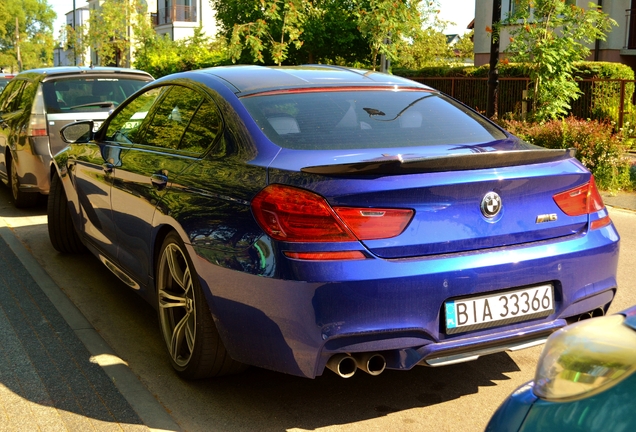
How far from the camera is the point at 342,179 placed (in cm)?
363

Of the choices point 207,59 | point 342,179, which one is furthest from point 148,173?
point 207,59

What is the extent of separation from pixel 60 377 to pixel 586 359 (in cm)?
324

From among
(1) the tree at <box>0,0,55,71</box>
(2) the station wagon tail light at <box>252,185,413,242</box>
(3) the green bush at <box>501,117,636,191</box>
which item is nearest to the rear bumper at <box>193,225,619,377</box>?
(2) the station wagon tail light at <box>252,185,413,242</box>

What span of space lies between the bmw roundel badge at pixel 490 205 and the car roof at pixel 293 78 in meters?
1.38

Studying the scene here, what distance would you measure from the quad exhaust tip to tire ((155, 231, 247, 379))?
29.9 inches

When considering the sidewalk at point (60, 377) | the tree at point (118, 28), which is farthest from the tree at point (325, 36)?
the sidewalk at point (60, 377)

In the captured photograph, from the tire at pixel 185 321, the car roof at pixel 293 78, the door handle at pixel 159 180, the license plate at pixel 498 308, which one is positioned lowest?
the tire at pixel 185 321

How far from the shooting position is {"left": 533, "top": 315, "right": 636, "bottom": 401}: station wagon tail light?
1.98m

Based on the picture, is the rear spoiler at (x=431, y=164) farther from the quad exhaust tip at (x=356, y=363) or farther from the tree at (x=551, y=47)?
the tree at (x=551, y=47)

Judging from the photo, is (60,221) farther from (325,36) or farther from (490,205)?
(325,36)

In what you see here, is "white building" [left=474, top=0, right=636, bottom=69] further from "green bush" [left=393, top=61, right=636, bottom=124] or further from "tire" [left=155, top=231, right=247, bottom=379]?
"tire" [left=155, top=231, right=247, bottom=379]

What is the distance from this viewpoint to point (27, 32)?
359ft

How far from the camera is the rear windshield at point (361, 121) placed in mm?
4207

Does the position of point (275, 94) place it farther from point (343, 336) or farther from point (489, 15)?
point (489, 15)
